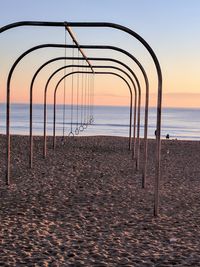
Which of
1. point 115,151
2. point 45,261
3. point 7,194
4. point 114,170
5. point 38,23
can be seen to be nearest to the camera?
point 45,261

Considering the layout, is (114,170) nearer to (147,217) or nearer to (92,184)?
(92,184)

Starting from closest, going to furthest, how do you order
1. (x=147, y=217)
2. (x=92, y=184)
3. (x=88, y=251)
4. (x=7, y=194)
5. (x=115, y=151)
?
(x=88, y=251) < (x=147, y=217) < (x=7, y=194) < (x=92, y=184) < (x=115, y=151)

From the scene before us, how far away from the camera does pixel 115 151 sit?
1697 centimetres

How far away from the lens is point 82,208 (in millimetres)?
7594

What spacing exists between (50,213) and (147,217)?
4.37 feet

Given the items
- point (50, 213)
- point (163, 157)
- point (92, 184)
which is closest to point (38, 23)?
point (50, 213)

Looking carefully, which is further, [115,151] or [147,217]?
[115,151]

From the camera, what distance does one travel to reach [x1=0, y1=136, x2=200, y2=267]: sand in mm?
5285

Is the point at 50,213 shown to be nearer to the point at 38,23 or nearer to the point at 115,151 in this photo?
the point at 38,23

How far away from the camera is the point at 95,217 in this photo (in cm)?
704

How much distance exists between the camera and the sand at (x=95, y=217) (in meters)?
5.29

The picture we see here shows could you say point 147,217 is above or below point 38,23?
below

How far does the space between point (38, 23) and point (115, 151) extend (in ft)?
34.6

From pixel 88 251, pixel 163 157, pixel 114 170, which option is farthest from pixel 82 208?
pixel 163 157
